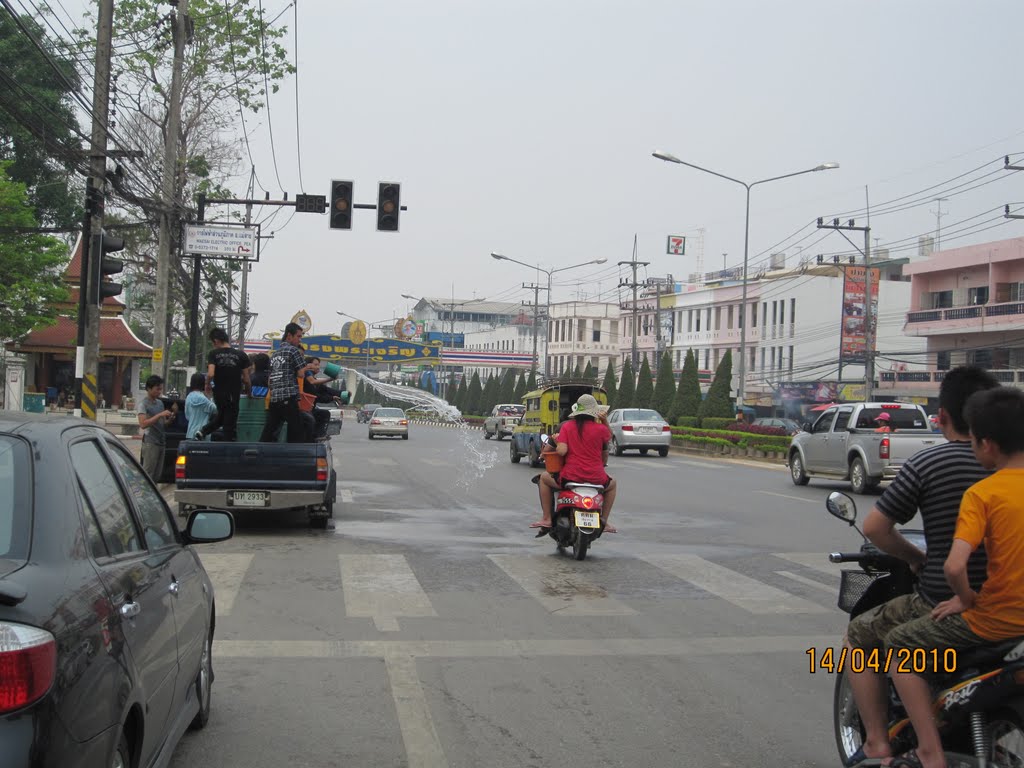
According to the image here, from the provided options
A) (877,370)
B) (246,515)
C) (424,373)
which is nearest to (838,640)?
(246,515)

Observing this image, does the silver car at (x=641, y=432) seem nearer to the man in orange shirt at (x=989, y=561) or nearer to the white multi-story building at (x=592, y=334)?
the man in orange shirt at (x=989, y=561)

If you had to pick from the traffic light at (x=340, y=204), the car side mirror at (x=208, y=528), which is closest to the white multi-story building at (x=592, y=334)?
the traffic light at (x=340, y=204)

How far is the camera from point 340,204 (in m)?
23.8

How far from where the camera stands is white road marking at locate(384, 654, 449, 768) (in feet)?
17.5

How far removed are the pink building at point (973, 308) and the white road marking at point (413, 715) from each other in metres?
44.6

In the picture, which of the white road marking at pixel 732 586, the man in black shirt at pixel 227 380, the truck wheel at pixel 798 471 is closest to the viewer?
the white road marking at pixel 732 586

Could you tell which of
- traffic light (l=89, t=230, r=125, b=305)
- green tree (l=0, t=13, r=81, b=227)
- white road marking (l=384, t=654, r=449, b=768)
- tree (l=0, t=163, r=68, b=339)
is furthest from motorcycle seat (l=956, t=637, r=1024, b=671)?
green tree (l=0, t=13, r=81, b=227)

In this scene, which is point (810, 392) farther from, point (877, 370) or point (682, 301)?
point (682, 301)

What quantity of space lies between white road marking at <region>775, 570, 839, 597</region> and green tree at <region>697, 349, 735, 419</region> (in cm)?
3838

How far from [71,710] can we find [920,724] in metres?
2.81

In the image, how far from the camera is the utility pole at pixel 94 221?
1775 cm

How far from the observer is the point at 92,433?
4.34 metres

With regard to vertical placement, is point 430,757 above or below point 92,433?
below

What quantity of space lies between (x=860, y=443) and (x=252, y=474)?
42.6 feet
